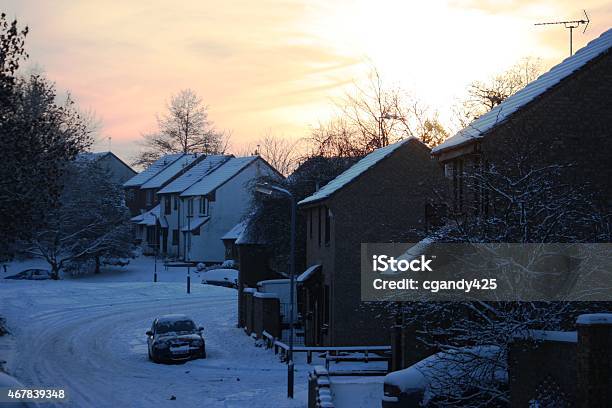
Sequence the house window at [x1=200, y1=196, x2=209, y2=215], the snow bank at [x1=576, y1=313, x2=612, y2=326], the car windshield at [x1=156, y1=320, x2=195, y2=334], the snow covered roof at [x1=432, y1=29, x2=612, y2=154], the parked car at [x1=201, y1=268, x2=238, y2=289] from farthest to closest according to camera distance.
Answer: the house window at [x1=200, y1=196, x2=209, y2=215]
the parked car at [x1=201, y1=268, x2=238, y2=289]
the car windshield at [x1=156, y1=320, x2=195, y2=334]
the snow covered roof at [x1=432, y1=29, x2=612, y2=154]
the snow bank at [x1=576, y1=313, x2=612, y2=326]

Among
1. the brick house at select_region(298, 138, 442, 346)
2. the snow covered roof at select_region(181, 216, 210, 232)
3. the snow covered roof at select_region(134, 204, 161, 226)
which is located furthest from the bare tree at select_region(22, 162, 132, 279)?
the brick house at select_region(298, 138, 442, 346)

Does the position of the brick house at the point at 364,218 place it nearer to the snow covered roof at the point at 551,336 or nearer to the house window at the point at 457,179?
the house window at the point at 457,179

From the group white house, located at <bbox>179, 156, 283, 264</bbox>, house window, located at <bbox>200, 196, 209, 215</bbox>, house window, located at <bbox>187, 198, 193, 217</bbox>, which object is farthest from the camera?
house window, located at <bbox>187, 198, 193, 217</bbox>

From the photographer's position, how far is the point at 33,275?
6700 centimetres

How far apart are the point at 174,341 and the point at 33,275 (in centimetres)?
3928

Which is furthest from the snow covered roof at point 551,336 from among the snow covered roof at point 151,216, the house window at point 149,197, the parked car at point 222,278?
the house window at point 149,197

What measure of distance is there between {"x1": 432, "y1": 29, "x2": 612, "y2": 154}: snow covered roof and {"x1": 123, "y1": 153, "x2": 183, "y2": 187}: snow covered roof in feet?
247

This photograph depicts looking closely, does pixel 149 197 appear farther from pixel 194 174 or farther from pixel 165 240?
pixel 194 174

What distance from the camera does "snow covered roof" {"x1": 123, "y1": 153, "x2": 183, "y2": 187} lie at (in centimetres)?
9706

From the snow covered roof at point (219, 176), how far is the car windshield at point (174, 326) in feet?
142

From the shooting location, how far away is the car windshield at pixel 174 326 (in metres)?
32.5

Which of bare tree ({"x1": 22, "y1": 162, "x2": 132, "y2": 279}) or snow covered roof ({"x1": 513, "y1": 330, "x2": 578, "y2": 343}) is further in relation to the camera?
bare tree ({"x1": 22, "y1": 162, "x2": 132, "y2": 279})

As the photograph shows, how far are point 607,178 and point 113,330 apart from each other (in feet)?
85.5

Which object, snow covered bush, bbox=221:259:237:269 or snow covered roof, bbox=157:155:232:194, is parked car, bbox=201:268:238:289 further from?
snow covered roof, bbox=157:155:232:194
